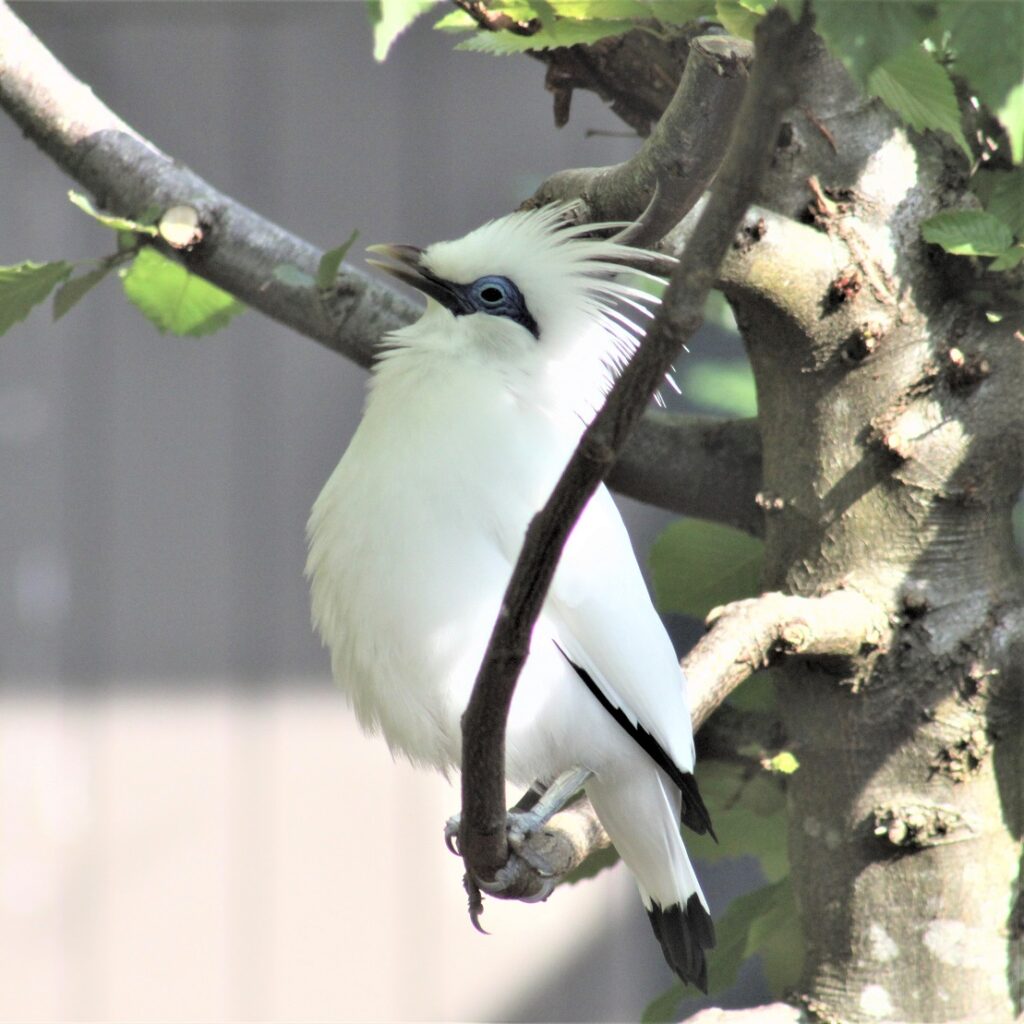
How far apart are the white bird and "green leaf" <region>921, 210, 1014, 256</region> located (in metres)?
0.25

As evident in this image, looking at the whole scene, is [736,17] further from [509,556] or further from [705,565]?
[705,565]

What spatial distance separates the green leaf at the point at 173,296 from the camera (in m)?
1.33

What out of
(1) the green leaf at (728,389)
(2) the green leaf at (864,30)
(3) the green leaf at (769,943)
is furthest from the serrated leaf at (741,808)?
(2) the green leaf at (864,30)

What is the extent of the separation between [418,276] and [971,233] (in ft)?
1.87

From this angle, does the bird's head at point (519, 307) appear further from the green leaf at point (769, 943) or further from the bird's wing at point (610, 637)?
the green leaf at point (769, 943)

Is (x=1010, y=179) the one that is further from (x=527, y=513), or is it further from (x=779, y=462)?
(x=527, y=513)

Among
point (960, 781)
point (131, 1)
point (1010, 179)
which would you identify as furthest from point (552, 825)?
point (131, 1)

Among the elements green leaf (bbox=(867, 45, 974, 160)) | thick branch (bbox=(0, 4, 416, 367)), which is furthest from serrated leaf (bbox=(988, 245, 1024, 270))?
thick branch (bbox=(0, 4, 416, 367))

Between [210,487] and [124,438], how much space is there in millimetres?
197

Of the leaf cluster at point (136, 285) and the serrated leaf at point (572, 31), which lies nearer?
the serrated leaf at point (572, 31)

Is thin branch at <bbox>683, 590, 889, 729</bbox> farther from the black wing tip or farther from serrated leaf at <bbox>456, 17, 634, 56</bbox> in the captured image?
serrated leaf at <bbox>456, 17, 634, 56</bbox>

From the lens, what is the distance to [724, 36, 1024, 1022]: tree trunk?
1.16 meters

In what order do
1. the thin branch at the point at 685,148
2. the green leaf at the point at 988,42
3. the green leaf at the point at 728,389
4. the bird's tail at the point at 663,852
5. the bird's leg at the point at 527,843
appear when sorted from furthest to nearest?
the green leaf at the point at 728,389
the bird's tail at the point at 663,852
the bird's leg at the point at 527,843
the thin branch at the point at 685,148
the green leaf at the point at 988,42

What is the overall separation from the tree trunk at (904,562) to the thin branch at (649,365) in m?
0.51
